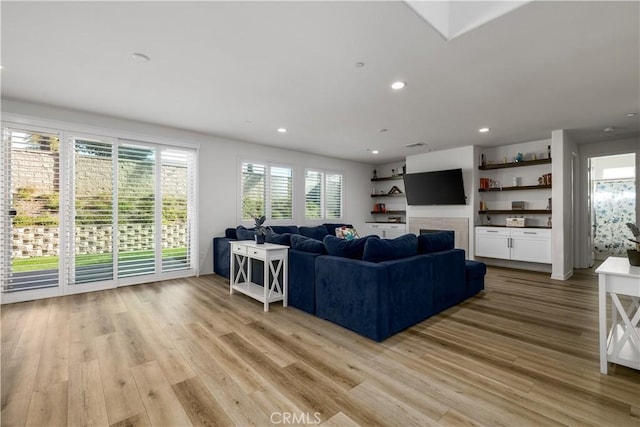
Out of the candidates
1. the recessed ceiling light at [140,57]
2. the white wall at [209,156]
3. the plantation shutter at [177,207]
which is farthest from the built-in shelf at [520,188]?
the recessed ceiling light at [140,57]

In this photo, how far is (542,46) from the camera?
2.39m

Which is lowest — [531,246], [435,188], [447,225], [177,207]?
[531,246]

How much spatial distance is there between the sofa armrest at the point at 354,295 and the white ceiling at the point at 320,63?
191 cm

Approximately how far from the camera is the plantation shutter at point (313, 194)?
272 inches

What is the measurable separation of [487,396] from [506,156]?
19.0ft

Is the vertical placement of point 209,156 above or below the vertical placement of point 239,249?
above

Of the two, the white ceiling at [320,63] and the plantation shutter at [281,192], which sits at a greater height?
the white ceiling at [320,63]

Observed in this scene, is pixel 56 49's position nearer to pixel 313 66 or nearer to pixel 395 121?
pixel 313 66

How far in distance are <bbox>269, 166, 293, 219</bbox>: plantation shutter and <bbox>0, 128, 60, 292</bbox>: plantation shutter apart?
3413mm

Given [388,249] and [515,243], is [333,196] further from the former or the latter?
[388,249]

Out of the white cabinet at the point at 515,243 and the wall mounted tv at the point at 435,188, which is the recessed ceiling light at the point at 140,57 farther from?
the white cabinet at the point at 515,243

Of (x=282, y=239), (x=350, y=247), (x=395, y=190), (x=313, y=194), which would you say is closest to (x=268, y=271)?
(x=282, y=239)

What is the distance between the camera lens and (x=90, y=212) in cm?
409

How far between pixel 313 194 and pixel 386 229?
2.36 m
